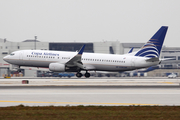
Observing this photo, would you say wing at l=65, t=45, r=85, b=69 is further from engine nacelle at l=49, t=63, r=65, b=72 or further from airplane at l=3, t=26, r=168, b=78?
engine nacelle at l=49, t=63, r=65, b=72

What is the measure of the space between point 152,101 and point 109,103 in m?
3.39

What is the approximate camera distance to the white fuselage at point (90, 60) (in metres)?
52.8

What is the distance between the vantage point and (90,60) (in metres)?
53.8

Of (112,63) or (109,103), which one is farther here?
(112,63)

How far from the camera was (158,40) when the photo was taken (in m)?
53.2

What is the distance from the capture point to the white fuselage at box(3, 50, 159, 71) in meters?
52.8
